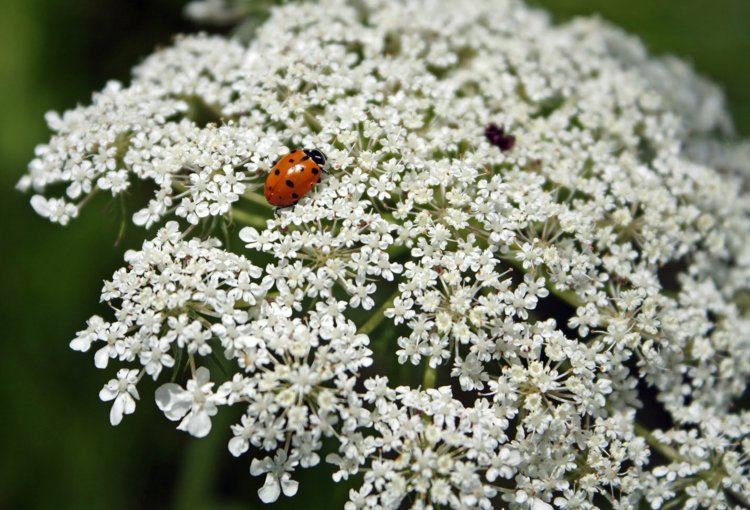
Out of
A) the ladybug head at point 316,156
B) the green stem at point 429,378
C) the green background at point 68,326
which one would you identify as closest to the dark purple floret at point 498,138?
the ladybug head at point 316,156

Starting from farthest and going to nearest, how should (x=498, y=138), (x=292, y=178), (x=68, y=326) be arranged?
(x=68, y=326)
(x=498, y=138)
(x=292, y=178)

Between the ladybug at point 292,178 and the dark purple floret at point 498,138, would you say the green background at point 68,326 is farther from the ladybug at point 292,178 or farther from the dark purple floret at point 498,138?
the dark purple floret at point 498,138

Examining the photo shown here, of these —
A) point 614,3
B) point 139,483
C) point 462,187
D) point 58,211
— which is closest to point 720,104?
A: point 614,3

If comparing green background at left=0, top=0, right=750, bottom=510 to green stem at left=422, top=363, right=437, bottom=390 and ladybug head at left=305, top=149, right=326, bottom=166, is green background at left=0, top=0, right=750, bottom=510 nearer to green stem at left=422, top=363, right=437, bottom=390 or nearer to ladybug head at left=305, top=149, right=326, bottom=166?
green stem at left=422, top=363, right=437, bottom=390

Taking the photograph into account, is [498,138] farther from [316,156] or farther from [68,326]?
[68,326]

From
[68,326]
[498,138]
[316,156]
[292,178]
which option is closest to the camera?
[292,178]

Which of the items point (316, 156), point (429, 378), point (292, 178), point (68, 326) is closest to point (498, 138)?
point (316, 156)
